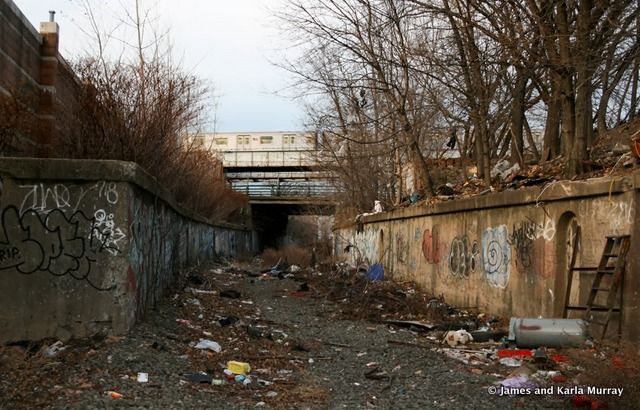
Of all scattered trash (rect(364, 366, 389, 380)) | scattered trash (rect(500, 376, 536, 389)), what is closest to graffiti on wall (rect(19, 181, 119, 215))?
scattered trash (rect(364, 366, 389, 380))

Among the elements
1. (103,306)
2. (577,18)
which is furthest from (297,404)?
(577,18)

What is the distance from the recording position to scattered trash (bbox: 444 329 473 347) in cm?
891

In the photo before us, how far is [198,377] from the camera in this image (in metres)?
6.36

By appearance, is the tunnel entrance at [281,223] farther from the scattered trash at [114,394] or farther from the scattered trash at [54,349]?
the scattered trash at [114,394]

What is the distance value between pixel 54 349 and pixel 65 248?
4.02 ft

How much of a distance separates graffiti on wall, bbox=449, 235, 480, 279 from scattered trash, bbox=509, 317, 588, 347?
4336 mm

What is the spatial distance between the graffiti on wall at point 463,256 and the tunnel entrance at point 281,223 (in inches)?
1089

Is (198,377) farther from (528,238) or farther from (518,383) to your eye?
(528,238)

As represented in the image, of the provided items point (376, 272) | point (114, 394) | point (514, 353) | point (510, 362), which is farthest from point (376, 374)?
point (376, 272)

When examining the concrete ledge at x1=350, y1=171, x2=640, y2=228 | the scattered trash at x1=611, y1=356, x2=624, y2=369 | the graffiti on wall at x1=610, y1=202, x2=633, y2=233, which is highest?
the concrete ledge at x1=350, y1=171, x2=640, y2=228

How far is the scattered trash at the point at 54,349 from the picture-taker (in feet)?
21.9

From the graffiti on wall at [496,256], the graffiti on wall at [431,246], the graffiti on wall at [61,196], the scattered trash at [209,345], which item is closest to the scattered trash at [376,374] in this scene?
the scattered trash at [209,345]

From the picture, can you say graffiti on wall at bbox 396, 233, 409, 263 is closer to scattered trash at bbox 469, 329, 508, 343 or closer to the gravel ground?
the gravel ground

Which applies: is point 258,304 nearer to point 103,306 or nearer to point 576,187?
point 103,306
